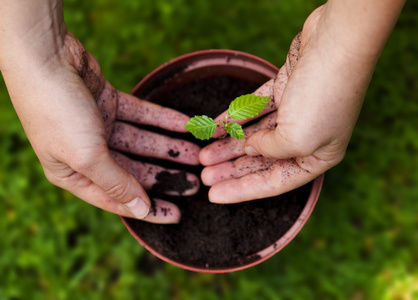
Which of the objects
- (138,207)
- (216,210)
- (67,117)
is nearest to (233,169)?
(216,210)

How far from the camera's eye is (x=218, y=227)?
200cm

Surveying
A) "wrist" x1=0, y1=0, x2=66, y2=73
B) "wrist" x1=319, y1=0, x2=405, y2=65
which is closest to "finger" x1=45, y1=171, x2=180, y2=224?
"wrist" x1=0, y1=0, x2=66, y2=73

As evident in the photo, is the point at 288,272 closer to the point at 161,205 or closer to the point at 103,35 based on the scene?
the point at 161,205

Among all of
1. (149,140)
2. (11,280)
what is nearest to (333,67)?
(149,140)

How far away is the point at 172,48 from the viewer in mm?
2791


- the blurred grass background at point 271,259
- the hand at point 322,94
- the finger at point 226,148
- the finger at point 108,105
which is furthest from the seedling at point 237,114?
the blurred grass background at point 271,259

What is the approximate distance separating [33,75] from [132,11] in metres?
1.47

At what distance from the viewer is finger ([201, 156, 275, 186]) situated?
1964 millimetres

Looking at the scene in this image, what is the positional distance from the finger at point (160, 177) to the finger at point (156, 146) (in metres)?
0.08

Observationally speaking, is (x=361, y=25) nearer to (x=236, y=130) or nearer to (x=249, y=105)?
(x=249, y=105)

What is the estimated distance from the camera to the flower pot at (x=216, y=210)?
192 cm

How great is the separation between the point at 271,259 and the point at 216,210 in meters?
0.82

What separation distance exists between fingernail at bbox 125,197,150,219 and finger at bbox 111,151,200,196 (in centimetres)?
24

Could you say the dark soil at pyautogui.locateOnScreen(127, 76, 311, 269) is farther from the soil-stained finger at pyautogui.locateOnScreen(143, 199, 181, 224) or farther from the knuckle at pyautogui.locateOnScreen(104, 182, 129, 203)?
the knuckle at pyautogui.locateOnScreen(104, 182, 129, 203)
